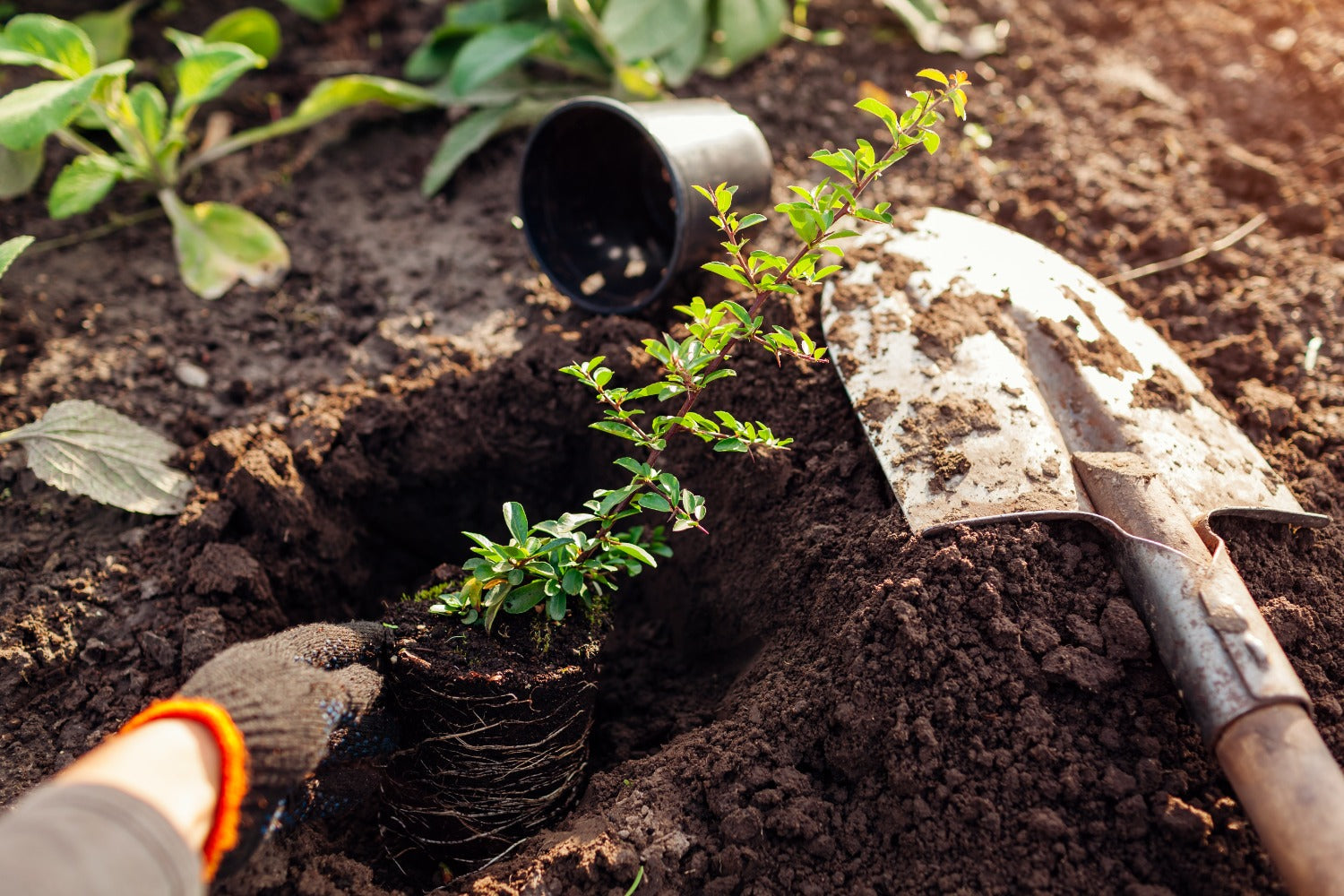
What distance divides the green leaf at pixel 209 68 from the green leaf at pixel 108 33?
28.9 inches

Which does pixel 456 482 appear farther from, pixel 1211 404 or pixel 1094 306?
pixel 1211 404

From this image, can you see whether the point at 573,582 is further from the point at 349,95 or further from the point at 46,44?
the point at 46,44

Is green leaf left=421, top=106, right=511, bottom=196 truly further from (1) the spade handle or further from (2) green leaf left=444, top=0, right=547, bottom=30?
(1) the spade handle

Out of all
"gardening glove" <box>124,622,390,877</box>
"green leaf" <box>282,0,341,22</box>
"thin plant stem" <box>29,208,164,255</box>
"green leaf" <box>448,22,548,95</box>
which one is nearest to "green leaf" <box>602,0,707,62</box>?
"green leaf" <box>448,22,548,95</box>

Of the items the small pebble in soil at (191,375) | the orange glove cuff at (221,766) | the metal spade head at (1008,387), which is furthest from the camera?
the small pebble in soil at (191,375)

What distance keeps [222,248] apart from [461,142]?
0.81 m

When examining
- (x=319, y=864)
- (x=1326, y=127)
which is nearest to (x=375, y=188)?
(x=319, y=864)

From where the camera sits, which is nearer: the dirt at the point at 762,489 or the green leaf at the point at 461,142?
the dirt at the point at 762,489

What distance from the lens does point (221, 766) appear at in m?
1.21

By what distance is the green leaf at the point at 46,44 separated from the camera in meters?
2.37

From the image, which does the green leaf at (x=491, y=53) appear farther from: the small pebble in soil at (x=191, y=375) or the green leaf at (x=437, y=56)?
the small pebble in soil at (x=191, y=375)

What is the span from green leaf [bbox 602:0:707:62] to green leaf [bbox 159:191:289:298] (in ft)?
4.02

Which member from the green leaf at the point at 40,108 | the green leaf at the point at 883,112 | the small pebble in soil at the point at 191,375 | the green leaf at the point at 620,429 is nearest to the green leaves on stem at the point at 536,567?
the green leaf at the point at 620,429

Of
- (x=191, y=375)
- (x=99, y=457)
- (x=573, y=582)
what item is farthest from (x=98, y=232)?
(x=573, y=582)
